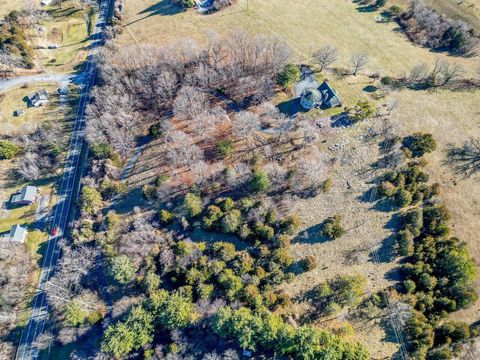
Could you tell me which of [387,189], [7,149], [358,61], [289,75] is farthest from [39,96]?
[387,189]

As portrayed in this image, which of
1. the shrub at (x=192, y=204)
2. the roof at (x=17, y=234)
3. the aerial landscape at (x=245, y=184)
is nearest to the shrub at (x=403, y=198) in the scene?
the aerial landscape at (x=245, y=184)

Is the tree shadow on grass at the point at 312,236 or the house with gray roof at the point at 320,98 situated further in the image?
the house with gray roof at the point at 320,98

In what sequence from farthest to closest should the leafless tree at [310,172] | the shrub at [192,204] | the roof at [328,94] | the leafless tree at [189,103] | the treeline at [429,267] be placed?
the leafless tree at [189,103] → the roof at [328,94] → the leafless tree at [310,172] → the shrub at [192,204] → the treeline at [429,267]

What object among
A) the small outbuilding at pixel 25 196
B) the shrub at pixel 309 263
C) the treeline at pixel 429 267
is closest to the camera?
the treeline at pixel 429 267

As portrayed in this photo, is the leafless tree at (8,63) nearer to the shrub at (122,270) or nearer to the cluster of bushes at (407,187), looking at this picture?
the shrub at (122,270)

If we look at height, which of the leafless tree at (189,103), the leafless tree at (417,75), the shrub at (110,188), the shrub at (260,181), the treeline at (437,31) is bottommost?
the shrub at (110,188)

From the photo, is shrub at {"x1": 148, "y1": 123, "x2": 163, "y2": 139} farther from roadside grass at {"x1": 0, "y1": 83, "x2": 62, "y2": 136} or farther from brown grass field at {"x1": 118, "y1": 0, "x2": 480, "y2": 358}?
roadside grass at {"x1": 0, "y1": 83, "x2": 62, "y2": 136}

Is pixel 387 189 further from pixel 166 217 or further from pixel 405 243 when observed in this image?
pixel 166 217

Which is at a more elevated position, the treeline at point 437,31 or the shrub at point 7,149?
the treeline at point 437,31
